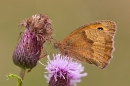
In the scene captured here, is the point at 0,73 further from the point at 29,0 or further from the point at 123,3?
the point at 123,3

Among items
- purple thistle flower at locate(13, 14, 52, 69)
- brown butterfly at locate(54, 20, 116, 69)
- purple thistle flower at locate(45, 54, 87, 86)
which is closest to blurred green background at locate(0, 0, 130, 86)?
brown butterfly at locate(54, 20, 116, 69)

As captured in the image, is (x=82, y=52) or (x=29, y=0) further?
(x=29, y=0)

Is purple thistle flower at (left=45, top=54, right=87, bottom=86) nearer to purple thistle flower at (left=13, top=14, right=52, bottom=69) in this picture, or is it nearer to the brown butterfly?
the brown butterfly

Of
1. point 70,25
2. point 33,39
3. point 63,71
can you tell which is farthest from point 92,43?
point 70,25

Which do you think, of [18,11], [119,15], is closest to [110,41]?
[18,11]

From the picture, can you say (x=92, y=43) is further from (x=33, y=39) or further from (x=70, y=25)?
(x=70, y=25)

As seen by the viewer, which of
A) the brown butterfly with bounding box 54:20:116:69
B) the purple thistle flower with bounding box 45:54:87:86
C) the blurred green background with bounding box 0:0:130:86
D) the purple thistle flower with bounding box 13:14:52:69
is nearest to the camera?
the purple thistle flower with bounding box 13:14:52:69
